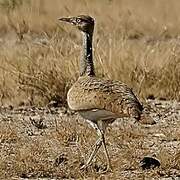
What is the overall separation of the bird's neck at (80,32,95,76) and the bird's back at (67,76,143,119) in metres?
0.29

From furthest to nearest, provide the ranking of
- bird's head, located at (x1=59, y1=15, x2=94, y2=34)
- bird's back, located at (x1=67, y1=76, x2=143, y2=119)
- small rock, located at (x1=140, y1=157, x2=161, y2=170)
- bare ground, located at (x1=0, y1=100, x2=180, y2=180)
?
1. bird's head, located at (x1=59, y1=15, x2=94, y2=34)
2. small rock, located at (x1=140, y1=157, x2=161, y2=170)
3. bare ground, located at (x1=0, y1=100, x2=180, y2=180)
4. bird's back, located at (x1=67, y1=76, x2=143, y2=119)

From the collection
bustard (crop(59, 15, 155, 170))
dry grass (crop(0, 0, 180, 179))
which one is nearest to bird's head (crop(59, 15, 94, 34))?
bustard (crop(59, 15, 155, 170))

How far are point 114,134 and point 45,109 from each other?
2.24 m

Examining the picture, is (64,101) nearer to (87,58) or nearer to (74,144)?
(74,144)

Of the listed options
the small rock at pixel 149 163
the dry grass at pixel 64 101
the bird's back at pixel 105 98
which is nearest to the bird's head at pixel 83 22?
the bird's back at pixel 105 98

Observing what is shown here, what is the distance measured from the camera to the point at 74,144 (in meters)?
9.20

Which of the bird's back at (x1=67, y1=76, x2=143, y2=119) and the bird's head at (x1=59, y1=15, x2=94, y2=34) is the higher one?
the bird's head at (x1=59, y1=15, x2=94, y2=34)

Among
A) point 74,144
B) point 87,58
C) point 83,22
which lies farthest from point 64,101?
point 83,22

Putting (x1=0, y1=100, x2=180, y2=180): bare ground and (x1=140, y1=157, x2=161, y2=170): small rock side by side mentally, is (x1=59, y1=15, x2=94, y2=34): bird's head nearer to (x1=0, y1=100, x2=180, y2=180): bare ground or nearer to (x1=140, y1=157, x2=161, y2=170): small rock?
(x1=0, y1=100, x2=180, y2=180): bare ground

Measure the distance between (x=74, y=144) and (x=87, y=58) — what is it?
3.96 feet

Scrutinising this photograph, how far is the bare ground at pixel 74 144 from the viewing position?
795 centimetres

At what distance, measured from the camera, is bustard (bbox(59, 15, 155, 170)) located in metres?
7.44

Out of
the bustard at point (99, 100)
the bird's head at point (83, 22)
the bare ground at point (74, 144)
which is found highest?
the bird's head at point (83, 22)

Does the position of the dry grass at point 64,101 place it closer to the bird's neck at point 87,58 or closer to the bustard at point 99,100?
the bustard at point 99,100
